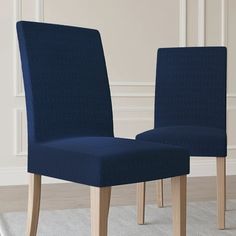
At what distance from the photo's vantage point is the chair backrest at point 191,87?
9.07ft

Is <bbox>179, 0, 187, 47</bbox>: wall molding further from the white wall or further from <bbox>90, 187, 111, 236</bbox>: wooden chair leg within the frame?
<bbox>90, 187, 111, 236</bbox>: wooden chair leg

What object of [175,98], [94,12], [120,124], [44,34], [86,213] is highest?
[94,12]

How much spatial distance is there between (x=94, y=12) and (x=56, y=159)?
2155mm

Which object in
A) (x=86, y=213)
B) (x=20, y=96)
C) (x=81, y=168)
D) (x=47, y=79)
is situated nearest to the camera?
(x=81, y=168)

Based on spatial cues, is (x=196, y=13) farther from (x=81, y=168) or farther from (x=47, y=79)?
(x=81, y=168)

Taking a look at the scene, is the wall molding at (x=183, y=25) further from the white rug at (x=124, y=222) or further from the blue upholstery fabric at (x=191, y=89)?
the white rug at (x=124, y=222)

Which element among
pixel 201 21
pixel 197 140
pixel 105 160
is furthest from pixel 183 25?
pixel 105 160

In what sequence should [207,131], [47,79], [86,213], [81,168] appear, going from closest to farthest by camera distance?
[81,168], [47,79], [207,131], [86,213]

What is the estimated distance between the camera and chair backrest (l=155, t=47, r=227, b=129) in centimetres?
276

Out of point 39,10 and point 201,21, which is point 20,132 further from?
point 201,21

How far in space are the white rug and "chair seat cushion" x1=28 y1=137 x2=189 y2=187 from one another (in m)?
0.57

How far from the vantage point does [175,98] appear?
2848mm

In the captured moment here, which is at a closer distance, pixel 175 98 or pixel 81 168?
pixel 81 168

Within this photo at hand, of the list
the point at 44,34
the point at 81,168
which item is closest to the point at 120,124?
the point at 44,34
